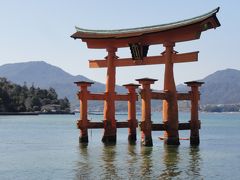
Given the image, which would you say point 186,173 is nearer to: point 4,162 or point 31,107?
point 4,162

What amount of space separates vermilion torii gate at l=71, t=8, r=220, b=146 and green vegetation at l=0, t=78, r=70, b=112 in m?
100

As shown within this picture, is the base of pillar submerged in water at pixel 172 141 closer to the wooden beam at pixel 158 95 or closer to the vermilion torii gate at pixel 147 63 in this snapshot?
the vermilion torii gate at pixel 147 63

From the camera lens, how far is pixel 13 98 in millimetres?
137000

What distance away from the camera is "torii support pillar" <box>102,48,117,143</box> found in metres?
32.1

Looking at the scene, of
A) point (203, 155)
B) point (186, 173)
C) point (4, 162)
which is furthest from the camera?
point (203, 155)

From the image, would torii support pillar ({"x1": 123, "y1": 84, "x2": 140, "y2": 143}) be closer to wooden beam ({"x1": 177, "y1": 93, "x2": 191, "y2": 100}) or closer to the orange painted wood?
wooden beam ({"x1": 177, "y1": 93, "x2": 191, "y2": 100})

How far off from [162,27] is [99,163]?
454 inches

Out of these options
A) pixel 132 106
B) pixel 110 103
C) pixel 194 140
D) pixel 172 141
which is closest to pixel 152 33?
pixel 110 103

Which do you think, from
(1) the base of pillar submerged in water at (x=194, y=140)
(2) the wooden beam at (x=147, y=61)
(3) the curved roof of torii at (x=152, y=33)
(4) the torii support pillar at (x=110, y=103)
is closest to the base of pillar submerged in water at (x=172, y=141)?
(1) the base of pillar submerged in water at (x=194, y=140)

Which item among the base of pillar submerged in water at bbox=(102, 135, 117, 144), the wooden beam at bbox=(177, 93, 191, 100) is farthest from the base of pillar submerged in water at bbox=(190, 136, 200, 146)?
the base of pillar submerged in water at bbox=(102, 135, 117, 144)

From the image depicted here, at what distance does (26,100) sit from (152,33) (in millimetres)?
127077

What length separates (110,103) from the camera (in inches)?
1266

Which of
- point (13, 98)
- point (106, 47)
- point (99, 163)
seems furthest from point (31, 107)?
point (99, 163)

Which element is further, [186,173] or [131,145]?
[131,145]
